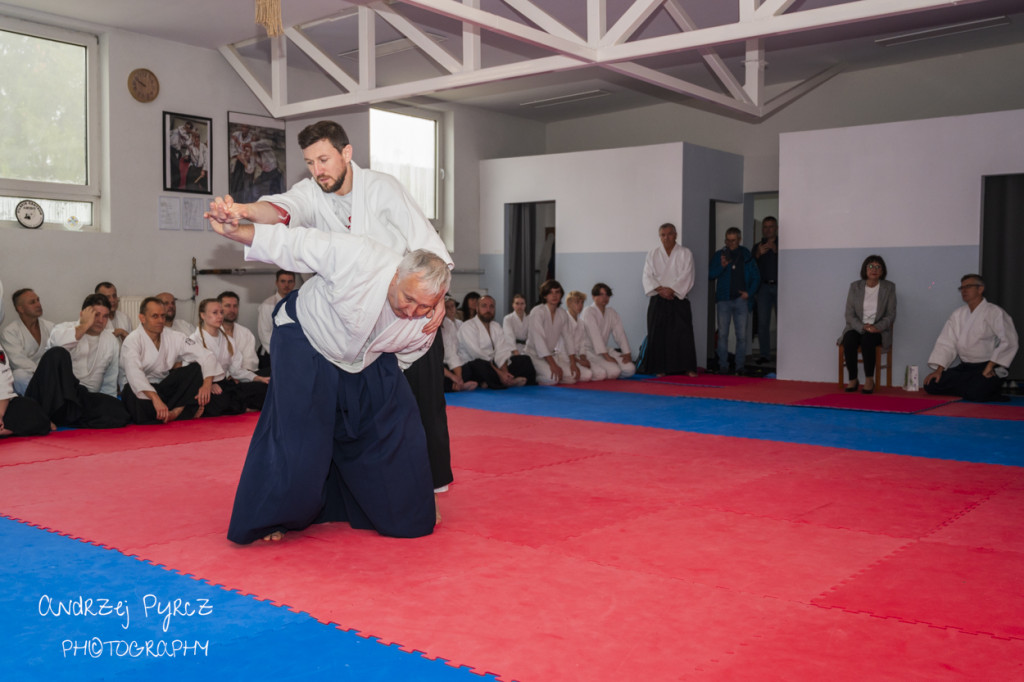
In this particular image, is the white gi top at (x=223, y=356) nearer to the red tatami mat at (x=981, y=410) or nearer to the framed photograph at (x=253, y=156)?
the framed photograph at (x=253, y=156)

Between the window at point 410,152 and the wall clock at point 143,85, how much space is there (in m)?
3.09

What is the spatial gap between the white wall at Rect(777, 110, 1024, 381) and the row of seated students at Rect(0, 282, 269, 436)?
570 centimetres

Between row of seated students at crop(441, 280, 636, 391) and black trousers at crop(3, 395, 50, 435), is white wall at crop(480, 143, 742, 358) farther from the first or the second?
black trousers at crop(3, 395, 50, 435)

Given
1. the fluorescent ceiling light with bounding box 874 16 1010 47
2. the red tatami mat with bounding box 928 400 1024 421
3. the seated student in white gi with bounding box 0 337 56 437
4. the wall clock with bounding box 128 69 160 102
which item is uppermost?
the fluorescent ceiling light with bounding box 874 16 1010 47

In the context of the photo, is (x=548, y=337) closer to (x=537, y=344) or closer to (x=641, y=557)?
(x=537, y=344)

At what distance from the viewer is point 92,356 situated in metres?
6.59

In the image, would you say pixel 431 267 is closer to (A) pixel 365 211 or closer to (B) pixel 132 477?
(A) pixel 365 211

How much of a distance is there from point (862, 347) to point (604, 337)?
2.74 metres

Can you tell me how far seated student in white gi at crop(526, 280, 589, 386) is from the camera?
358 inches

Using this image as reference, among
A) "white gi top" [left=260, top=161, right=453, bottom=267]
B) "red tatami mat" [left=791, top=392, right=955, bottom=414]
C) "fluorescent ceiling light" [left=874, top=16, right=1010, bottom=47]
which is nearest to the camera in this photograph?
"white gi top" [left=260, top=161, right=453, bottom=267]

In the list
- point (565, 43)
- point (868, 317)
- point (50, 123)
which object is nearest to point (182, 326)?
→ point (50, 123)

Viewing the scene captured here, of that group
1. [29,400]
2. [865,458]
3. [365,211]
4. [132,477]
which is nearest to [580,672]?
[365,211]

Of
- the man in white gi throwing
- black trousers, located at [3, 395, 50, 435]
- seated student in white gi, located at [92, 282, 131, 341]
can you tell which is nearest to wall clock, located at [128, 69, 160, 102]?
seated student in white gi, located at [92, 282, 131, 341]

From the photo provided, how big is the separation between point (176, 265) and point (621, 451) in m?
5.61
